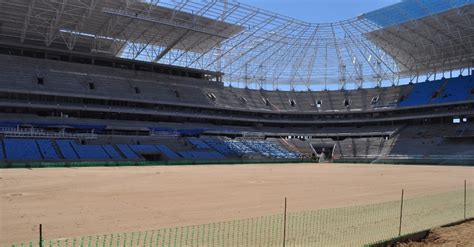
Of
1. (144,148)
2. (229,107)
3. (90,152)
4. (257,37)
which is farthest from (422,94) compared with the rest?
(90,152)

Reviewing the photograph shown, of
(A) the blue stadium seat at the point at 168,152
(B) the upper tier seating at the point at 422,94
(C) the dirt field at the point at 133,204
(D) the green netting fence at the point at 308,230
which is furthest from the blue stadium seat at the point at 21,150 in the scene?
(B) the upper tier seating at the point at 422,94

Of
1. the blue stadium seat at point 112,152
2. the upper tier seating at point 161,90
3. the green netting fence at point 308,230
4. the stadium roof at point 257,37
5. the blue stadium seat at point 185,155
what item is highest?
the stadium roof at point 257,37

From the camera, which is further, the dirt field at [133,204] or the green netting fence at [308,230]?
the dirt field at [133,204]

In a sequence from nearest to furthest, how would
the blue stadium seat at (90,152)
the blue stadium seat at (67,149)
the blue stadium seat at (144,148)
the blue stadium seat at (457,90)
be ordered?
the blue stadium seat at (67,149), the blue stadium seat at (90,152), the blue stadium seat at (144,148), the blue stadium seat at (457,90)

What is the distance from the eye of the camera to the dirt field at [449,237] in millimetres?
11250

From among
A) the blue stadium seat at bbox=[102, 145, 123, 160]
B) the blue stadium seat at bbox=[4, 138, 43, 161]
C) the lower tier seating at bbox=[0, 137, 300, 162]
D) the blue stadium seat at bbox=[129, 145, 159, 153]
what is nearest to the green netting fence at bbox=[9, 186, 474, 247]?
the lower tier seating at bbox=[0, 137, 300, 162]

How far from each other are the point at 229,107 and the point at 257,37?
19045 millimetres

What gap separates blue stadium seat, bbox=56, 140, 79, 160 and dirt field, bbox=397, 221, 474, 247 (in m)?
45.0

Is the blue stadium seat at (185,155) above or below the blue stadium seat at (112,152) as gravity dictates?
below

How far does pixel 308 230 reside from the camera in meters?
12.0

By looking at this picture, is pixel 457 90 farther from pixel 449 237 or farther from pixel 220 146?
pixel 449 237

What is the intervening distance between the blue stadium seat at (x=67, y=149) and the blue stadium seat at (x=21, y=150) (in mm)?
2952

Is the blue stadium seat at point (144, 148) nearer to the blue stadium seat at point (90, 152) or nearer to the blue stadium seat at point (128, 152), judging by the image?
the blue stadium seat at point (128, 152)

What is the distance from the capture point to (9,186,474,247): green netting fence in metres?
10.3
